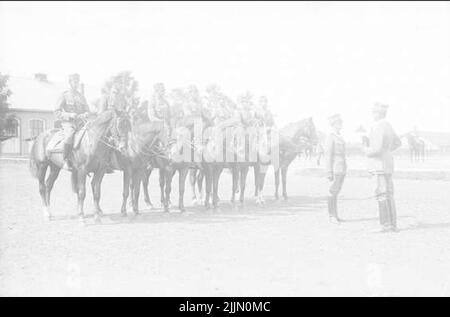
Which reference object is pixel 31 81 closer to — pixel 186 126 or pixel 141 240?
pixel 186 126

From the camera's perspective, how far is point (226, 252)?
7379mm

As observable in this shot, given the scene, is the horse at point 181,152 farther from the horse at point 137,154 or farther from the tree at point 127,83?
the tree at point 127,83

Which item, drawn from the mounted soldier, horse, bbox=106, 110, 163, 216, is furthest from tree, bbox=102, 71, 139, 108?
horse, bbox=106, 110, 163, 216

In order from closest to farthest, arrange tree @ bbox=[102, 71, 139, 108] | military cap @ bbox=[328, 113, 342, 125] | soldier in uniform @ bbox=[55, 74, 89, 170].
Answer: military cap @ bbox=[328, 113, 342, 125], soldier in uniform @ bbox=[55, 74, 89, 170], tree @ bbox=[102, 71, 139, 108]

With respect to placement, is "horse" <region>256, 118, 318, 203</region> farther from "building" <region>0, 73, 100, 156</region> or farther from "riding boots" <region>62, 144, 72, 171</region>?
"building" <region>0, 73, 100, 156</region>

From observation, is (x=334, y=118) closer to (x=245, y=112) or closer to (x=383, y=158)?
(x=383, y=158)

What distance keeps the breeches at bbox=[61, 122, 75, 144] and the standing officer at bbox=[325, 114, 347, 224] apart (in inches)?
211

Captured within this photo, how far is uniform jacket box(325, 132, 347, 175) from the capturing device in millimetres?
10195

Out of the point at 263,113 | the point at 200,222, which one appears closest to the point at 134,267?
the point at 200,222

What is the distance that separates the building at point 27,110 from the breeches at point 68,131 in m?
31.9

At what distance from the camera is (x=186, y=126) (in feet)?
38.5

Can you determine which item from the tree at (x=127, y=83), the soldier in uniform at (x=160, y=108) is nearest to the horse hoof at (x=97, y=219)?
the soldier in uniform at (x=160, y=108)

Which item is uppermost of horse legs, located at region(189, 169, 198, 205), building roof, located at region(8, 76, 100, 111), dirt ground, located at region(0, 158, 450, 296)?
building roof, located at region(8, 76, 100, 111)

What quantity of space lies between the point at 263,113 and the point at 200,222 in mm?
5094
